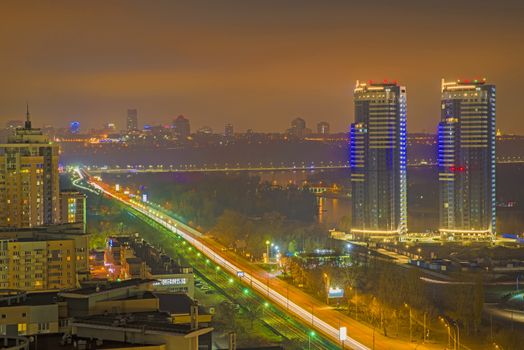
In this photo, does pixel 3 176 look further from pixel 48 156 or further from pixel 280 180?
pixel 280 180

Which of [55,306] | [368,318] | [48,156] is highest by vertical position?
[48,156]

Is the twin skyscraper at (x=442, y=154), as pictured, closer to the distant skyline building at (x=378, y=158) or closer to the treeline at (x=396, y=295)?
the distant skyline building at (x=378, y=158)

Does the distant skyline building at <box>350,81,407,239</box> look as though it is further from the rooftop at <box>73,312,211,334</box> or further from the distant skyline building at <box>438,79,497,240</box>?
the rooftop at <box>73,312,211,334</box>

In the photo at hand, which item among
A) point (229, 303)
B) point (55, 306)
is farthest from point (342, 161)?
point (55, 306)

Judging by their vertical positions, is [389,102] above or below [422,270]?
above

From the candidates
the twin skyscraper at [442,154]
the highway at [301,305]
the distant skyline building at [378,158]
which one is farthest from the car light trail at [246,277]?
the twin skyscraper at [442,154]

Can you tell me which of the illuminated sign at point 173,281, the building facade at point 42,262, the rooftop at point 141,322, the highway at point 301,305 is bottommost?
the highway at point 301,305

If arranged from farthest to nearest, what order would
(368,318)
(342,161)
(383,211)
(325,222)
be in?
(342,161)
(325,222)
(383,211)
(368,318)

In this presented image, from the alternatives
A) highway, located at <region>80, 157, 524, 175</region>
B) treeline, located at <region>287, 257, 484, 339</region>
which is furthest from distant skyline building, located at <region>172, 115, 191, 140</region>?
treeline, located at <region>287, 257, 484, 339</region>
